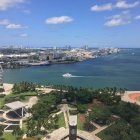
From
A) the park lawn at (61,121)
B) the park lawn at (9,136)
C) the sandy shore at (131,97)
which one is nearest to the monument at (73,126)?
the park lawn at (61,121)

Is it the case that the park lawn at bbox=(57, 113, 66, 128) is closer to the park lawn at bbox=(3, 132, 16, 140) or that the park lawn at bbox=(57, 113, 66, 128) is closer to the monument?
the park lawn at bbox=(3, 132, 16, 140)

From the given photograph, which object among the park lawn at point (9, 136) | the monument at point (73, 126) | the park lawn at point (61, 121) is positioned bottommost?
the park lawn at point (9, 136)

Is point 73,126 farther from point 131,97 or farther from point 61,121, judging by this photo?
point 131,97

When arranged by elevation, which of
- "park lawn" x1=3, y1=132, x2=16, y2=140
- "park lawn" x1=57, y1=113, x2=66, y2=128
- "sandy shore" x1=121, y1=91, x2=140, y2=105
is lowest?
"park lawn" x1=3, y1=132, x2=16, y2=140

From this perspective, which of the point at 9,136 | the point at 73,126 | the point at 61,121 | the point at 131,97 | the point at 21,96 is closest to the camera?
the point at 73,126

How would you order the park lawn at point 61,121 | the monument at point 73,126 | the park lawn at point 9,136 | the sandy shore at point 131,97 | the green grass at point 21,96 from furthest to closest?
the sandy shore at point 131,97
the green grass at point 21,96
the park lawn at point 61,121
the park lawn at point 9,136
the monument at point 73,126

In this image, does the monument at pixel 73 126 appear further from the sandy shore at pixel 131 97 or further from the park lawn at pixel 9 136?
the sandy shore at pixel 131 97

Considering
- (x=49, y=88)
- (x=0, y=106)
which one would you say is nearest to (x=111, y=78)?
(x=49, y=88)

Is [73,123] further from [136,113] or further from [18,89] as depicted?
[18,89]

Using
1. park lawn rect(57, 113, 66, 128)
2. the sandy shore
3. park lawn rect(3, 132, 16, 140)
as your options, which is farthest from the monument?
the sandy shore

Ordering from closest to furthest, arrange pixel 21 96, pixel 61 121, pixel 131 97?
pixel 61 121
pixel 21 96
pixel 131 97

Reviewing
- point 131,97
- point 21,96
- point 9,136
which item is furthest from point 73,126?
point 131,97
